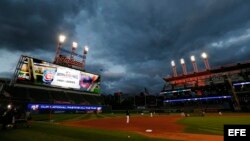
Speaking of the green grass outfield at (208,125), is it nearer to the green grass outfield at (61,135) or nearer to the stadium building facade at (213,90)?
the green grass outfield at (61,135)

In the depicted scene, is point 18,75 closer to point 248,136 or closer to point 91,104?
point 91,104

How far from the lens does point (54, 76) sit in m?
57.0

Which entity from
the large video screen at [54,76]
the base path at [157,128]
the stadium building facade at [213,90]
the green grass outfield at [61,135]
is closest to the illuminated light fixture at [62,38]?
the large video screen at [54,76]

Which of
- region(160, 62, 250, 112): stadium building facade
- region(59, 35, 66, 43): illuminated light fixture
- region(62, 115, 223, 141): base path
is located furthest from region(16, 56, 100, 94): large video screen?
region(160, 62, 250, 112): stadium building facade

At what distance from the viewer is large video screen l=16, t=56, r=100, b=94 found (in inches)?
1973

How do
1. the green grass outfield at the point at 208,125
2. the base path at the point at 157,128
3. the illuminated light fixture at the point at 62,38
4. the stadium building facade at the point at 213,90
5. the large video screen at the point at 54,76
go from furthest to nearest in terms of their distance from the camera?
the stadium building facade at the point at 213,90
the illuminated light fixture at the point at 62,38
the large video screen at the point at 54,76
the green grass outfield at the point at 208,125
the base path at the point at 157,128

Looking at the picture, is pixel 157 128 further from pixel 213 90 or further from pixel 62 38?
pixel 213 90

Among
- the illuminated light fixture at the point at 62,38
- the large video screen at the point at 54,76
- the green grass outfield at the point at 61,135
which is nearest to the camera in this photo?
the green grass outfield at the point at 61,135

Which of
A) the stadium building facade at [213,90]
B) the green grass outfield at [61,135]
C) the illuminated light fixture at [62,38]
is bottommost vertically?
the green grass outfield at [61,135]

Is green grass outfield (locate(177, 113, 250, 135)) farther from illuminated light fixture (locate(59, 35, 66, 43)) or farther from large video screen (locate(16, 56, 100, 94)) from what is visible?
illuminated light fixture (locate(59, 35, 66, 43))

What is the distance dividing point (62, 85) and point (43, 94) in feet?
19.6

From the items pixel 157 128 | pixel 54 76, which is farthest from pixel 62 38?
pixel 157 128

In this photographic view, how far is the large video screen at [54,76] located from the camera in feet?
164

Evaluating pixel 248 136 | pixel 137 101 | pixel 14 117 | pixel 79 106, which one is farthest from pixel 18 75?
pixel 137 101
